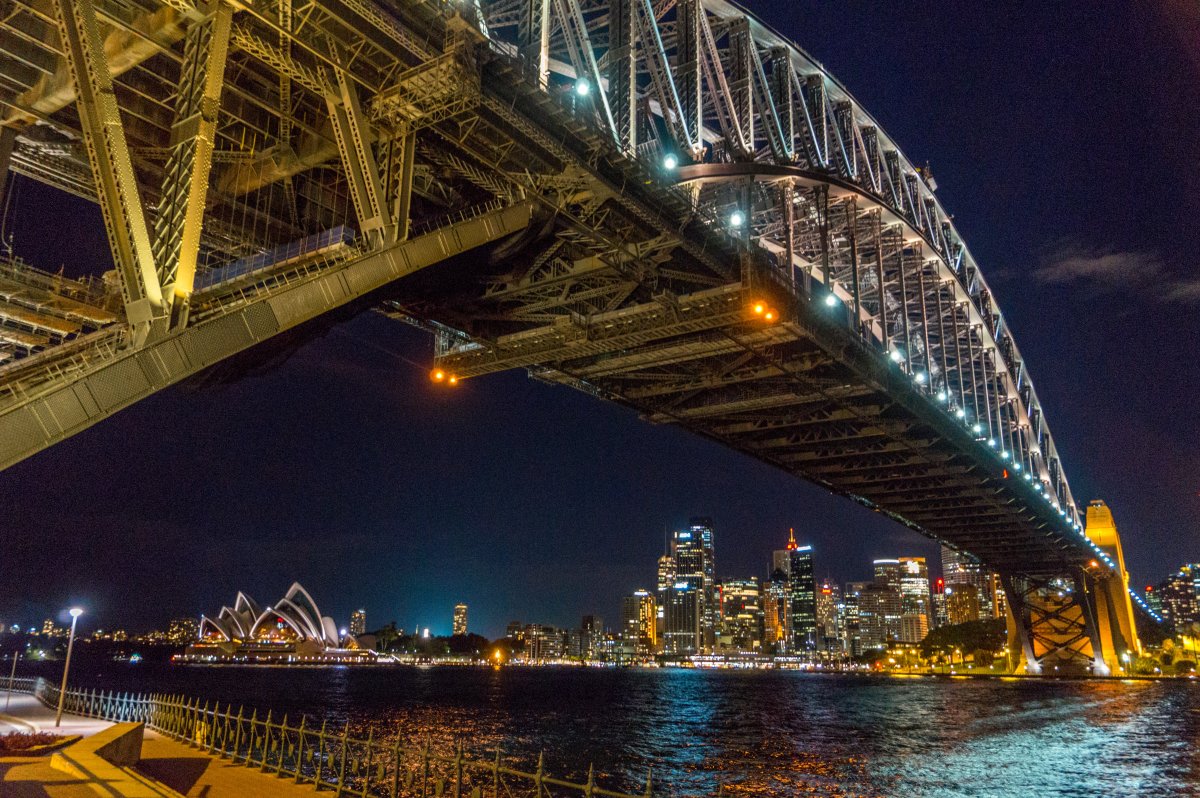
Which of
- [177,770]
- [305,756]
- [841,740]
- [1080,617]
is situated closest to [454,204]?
[177,770]

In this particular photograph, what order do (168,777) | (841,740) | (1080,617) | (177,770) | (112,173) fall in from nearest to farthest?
(112,173) → (168,777) → (177,770) → (841,740) → (1080,617)

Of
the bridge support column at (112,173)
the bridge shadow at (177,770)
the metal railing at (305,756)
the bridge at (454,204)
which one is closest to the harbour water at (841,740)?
the metal railing at (305,756)

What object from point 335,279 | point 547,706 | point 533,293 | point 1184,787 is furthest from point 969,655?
point 335,279

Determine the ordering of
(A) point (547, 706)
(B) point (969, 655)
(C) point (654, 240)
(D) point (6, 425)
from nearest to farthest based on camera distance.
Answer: (D) point (6, 425) < (C) point (654, 240) < (A) point (547, 706) < (B) point (969, 655)

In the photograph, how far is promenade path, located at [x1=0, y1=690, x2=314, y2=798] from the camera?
39.6 feet

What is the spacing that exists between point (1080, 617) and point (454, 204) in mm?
118734

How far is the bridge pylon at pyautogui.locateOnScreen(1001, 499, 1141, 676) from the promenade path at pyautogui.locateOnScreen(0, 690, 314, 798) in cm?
10510

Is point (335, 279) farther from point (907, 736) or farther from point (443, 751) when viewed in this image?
point (907, 736)

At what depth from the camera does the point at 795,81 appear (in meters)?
40.0

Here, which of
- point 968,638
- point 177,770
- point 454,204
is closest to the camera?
point 177,770

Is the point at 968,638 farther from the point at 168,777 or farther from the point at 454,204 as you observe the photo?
the point at 168,777

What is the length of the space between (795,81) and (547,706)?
5459 centimetres

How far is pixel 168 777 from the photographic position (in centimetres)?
1597

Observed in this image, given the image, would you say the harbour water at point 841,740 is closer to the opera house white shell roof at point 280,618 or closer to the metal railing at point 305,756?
the metal railing at point 305,756
